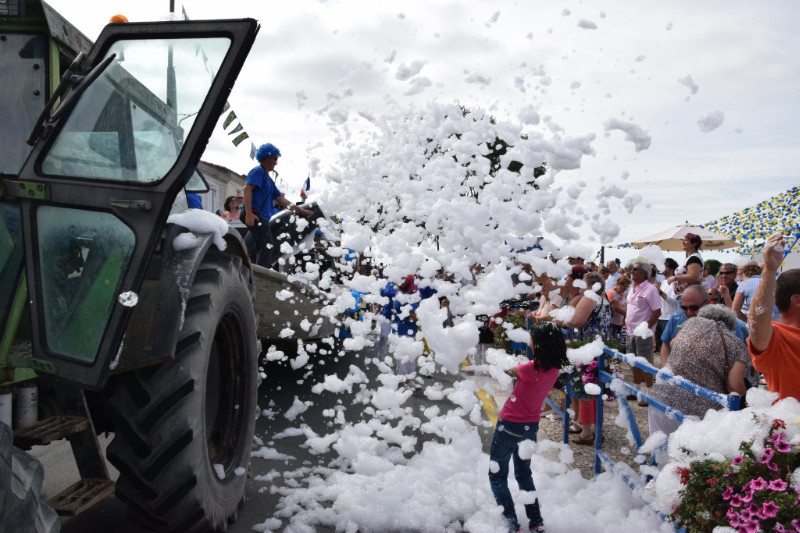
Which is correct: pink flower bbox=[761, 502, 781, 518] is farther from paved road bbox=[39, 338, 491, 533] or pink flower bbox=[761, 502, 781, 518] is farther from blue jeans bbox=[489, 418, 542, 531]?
paved road bbox=[39, 338, 491, 533]

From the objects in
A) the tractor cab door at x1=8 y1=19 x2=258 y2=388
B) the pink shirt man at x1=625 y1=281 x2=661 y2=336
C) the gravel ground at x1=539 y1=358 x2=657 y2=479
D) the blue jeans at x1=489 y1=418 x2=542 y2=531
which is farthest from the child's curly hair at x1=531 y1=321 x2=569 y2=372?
the pink shirt man at x1=625 y1=281 x2=661 y2=336

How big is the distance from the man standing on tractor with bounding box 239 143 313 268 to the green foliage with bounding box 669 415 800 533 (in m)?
5.09

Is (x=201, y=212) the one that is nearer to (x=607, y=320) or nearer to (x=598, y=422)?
(x=598, y=422)

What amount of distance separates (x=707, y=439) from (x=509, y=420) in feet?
4.21

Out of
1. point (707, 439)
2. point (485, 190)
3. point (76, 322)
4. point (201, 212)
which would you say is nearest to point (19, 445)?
point (76, 322)

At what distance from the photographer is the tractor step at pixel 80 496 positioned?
2.35m

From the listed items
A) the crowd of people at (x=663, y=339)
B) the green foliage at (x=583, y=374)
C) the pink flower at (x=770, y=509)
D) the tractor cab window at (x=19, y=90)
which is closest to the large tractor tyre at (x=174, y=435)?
the tractor cab window at (x=19, y=90)

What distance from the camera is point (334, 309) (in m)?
6.73

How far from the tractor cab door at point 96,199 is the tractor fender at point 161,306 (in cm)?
18

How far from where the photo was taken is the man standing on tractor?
6398mm

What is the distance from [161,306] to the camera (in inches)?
106

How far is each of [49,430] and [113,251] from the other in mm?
816

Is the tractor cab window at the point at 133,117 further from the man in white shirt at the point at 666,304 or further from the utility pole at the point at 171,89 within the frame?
the man in white shirt at the point at 666,304

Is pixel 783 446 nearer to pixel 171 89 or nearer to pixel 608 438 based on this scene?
pixel 171 89
